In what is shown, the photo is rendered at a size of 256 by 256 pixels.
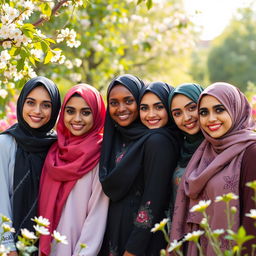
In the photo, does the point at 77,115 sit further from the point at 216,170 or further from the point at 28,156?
the point at 216,170

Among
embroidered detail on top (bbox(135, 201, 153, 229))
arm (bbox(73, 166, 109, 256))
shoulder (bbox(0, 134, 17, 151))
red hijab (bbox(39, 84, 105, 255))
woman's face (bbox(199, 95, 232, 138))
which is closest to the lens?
woman's face (bbox(199, 95, 232, 138))

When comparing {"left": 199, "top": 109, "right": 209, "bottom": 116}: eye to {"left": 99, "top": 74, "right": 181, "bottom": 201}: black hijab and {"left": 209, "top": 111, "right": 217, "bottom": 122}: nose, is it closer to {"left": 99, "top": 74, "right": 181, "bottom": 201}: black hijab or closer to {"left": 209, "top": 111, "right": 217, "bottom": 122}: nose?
{"left": 209, "top": 111, "right": 217, "bottom": 122}: nose

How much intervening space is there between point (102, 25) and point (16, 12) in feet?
16.4

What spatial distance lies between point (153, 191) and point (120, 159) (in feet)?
1.22

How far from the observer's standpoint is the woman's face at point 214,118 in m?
3.33

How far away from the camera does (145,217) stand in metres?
3.57

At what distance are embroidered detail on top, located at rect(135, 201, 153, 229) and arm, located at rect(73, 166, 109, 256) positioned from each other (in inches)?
12.6

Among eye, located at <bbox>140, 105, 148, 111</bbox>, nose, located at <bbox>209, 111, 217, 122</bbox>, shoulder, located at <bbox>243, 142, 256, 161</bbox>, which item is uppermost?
eye, located at <bbox>140, 105, 148, 111</bbox>

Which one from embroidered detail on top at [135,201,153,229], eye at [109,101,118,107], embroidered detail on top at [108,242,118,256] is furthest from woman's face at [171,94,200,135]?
embroidered detail on top at [108,242,118,256]

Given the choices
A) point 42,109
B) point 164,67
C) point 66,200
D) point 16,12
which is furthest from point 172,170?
point 164,67

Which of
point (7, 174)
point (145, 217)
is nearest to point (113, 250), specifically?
point (145, 217)

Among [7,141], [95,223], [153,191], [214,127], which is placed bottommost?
[95,223]

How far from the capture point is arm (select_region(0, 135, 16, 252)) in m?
3.76

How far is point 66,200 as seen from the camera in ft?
12.6
